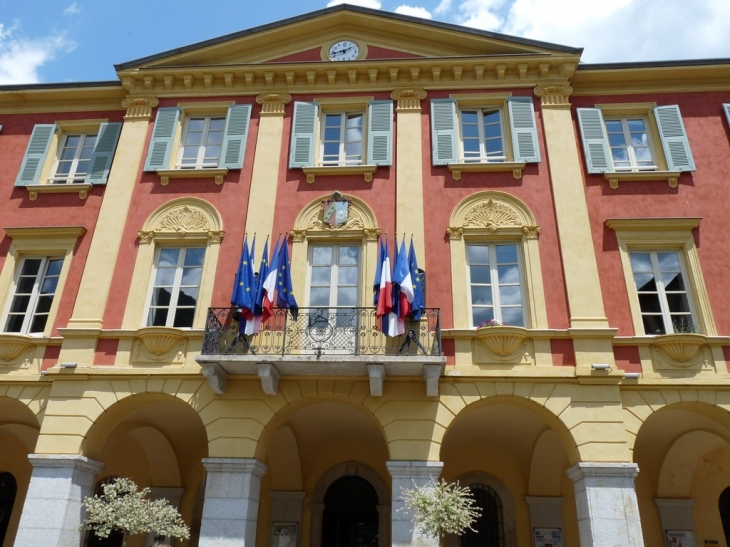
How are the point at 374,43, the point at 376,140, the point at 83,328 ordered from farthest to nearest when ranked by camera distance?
1. the point at 374,43
2. the point at 376,140
3. the point at 83,328

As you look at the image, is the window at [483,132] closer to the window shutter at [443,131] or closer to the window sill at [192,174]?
the window shutter at [443,131]

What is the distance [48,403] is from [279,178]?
6.80 metres

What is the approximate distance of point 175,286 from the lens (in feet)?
43.3

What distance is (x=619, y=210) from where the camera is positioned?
13359 millimetres

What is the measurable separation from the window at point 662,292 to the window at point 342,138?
6.80 metres

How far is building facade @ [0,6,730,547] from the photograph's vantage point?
452 inches

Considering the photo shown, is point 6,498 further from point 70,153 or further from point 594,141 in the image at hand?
point 594,141

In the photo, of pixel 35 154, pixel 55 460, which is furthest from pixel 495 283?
pixel 35 154

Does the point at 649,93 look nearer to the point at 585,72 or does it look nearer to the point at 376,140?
the point at 585,72

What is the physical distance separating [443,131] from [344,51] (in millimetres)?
3636

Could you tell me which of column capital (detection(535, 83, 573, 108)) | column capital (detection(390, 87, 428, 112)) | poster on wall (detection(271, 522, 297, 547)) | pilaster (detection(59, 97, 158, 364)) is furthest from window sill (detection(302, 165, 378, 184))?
poster on wall (detection(271, 522, 297, 547))

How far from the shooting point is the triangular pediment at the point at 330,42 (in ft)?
50.1

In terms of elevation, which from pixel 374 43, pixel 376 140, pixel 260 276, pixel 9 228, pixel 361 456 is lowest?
pixel 361 456

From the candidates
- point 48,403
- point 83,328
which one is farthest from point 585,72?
point 48,403
